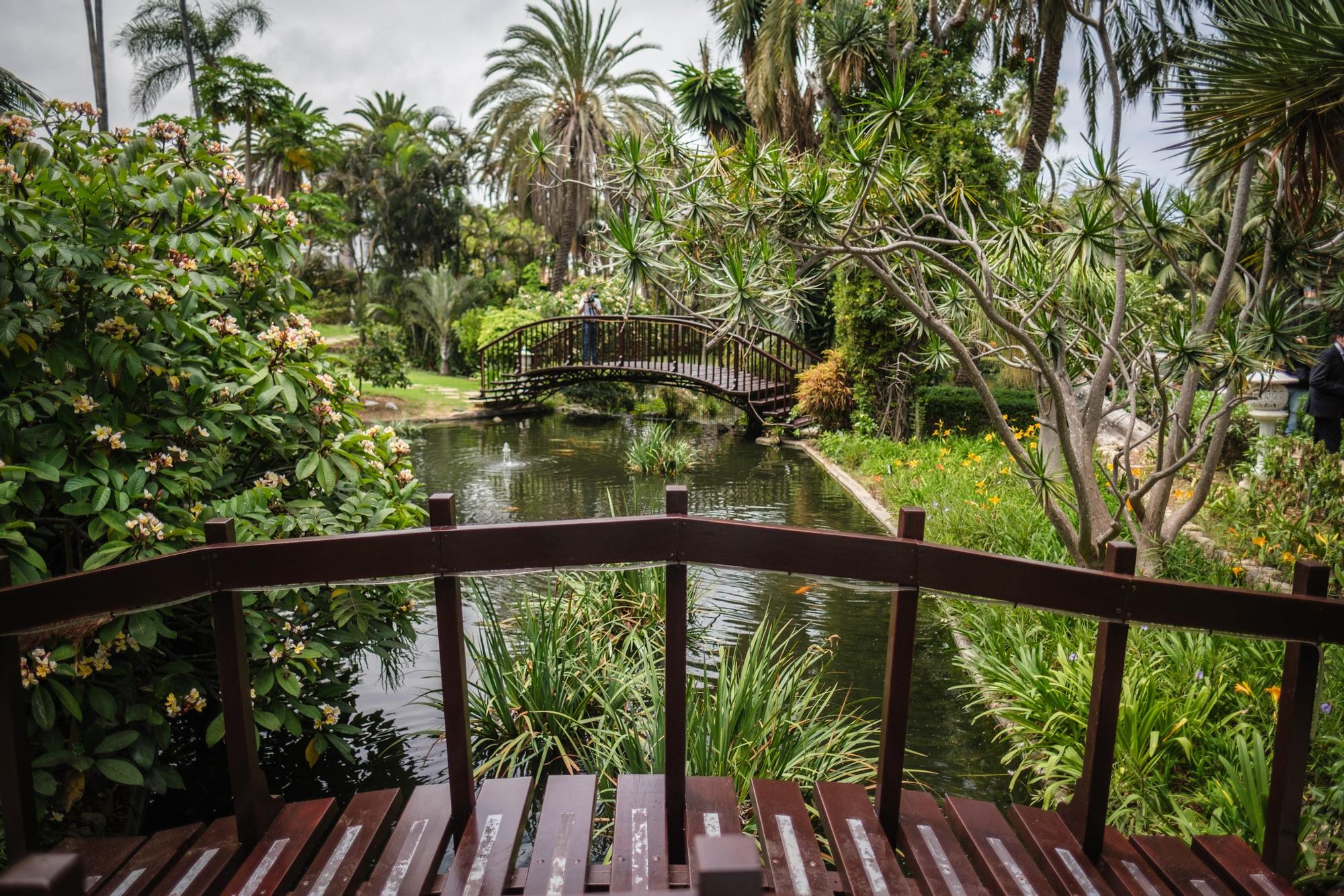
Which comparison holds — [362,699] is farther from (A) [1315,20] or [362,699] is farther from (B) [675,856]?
(A) [1315,20]

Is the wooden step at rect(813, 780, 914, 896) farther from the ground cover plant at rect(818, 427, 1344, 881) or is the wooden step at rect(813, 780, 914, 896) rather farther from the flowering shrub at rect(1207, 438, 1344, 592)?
the flowering shrub at rect(1207, 438, 1344, 592)

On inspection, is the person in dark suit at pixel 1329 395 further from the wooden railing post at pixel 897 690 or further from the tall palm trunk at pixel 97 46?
the tall palm trunk at pixel 97 46

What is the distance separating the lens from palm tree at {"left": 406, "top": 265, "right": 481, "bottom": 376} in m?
26.5

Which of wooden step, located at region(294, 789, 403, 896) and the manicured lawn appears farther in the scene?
the manicured lawn

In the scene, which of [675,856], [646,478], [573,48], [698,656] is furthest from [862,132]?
[573,48]

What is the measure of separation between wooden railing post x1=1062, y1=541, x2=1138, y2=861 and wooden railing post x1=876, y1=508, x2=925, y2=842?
497 mm

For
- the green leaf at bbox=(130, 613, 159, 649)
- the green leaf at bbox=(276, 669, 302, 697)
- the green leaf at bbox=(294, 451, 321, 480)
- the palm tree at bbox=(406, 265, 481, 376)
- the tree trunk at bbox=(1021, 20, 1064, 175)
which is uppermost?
the tree trunk at bbox=(1021, 20, 1064, 175)

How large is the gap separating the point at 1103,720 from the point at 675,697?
1207 millimetres

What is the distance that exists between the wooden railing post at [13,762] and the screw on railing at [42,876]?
1.83m

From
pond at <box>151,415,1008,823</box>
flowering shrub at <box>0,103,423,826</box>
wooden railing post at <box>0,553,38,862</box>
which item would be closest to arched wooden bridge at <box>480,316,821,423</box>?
pond at <box>151,415,1008,823</box>

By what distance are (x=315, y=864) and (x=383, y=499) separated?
173 cm

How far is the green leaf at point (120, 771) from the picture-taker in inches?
109

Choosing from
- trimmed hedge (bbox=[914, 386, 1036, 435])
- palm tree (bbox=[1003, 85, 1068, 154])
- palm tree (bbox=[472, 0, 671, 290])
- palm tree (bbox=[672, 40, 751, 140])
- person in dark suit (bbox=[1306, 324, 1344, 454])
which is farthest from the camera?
palm tree (bbox=[1003, 85, 1068, 154])

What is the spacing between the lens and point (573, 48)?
24859 mm
